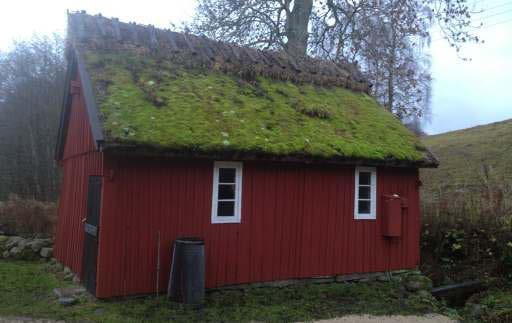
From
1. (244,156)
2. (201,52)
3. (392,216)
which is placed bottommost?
(392,216)

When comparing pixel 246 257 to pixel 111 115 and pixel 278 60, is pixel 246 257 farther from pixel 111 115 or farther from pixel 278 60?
pixel 278 60

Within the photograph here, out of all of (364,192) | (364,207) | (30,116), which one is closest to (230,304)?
(364,207)

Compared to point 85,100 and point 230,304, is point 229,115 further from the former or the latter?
point 230,304

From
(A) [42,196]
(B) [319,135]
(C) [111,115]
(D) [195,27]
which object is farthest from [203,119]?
(A) [42,196]

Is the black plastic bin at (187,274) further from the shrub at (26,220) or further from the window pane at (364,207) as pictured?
the shrub at (26,220)

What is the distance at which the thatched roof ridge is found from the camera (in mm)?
10508

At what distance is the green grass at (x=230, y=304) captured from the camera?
744 cm

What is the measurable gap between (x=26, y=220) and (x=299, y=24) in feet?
38.8

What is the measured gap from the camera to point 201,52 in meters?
11.7

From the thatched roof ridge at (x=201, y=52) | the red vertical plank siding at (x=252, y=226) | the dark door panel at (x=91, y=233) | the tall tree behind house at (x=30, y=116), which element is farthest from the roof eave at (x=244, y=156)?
the tall tree behind house at (x=30, y=116)

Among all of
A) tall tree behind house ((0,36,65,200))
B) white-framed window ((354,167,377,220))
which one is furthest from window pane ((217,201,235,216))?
tall tree behind house ((0,36,65,200))

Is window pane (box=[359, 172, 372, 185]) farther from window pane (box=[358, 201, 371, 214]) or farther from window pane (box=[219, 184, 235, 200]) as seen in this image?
window pane (box=[219, 184, 235, 200])

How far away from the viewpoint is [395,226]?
1064 cm

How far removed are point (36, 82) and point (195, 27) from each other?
35.5 ft
